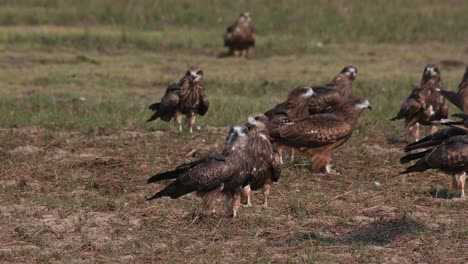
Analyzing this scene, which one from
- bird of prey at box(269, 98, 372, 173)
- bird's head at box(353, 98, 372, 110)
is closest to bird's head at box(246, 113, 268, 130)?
bird of prey at box(269, 98, 372, 173)

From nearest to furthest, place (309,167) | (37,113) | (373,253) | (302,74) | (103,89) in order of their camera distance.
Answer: (373,253) → (309,167) → (37,113) → (103,89) → (302,74)

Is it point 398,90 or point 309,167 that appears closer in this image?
point 309,167

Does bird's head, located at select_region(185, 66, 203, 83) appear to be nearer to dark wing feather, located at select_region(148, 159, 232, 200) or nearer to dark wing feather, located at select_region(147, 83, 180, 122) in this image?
dark wing feather, located at select_region(147, 83, 180, 122)

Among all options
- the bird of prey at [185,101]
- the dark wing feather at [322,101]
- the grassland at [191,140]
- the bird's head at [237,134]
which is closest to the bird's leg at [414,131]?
the grassland at [191,140]

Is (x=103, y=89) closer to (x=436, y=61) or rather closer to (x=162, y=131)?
(x=162, y=131)

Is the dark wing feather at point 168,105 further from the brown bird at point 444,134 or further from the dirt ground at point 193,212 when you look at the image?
the brown bird at point 444,134

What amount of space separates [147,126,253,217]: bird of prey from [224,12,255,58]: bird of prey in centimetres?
1282

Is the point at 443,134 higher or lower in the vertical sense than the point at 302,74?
higher

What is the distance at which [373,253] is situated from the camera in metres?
7.86

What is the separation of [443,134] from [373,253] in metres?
2.57

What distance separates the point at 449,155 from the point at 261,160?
5.94 ft

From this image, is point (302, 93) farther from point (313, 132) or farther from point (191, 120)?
point (191, 120)

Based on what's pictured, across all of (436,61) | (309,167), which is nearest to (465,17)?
(436,61)

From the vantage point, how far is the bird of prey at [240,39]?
71.5 feet
